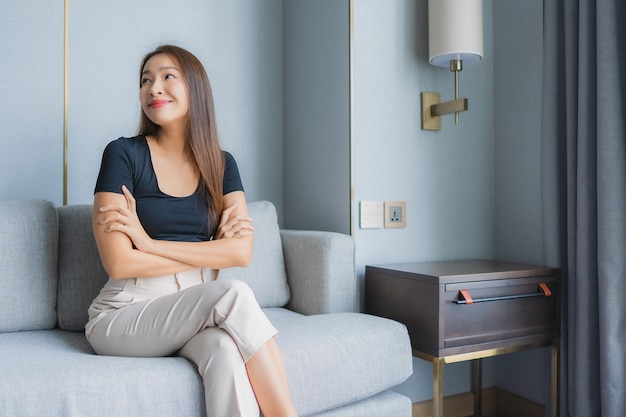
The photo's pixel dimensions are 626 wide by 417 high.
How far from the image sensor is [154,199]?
1.71 m

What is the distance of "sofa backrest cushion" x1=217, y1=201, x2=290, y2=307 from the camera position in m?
2.13

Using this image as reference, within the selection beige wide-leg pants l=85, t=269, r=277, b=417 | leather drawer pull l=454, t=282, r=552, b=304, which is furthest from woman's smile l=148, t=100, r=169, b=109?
leather drawer pull l=454, t=282, r=552, b=304

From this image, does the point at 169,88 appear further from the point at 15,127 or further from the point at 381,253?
the point at 381,253

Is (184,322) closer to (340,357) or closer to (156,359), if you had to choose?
(156,359)

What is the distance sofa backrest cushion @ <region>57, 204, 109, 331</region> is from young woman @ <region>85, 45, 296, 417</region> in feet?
0.78

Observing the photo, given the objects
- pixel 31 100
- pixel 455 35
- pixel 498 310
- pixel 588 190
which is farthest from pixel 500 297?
pixel 31 100

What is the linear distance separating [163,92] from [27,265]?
677mm

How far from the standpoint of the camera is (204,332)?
146 centimetres

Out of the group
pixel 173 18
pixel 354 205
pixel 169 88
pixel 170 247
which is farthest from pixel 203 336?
pixel 173 18

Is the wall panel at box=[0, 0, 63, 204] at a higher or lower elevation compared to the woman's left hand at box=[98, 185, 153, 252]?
higher

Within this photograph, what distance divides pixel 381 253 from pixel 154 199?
0.91 metres

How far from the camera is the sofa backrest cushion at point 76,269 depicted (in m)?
1.84

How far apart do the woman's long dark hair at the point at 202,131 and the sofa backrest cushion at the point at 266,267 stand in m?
0.36

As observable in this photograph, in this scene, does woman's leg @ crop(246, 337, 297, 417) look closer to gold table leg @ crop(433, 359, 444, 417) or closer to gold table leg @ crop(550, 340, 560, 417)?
gold table leg @ crop(433, 359, 444, 417)
